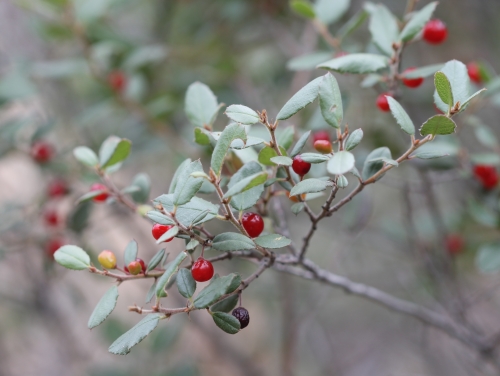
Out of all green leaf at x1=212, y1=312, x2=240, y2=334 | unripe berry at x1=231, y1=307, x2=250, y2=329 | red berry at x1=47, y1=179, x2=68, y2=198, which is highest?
green leaf at x1=212, y1=312, x2=240, y2=334

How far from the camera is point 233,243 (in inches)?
27.1

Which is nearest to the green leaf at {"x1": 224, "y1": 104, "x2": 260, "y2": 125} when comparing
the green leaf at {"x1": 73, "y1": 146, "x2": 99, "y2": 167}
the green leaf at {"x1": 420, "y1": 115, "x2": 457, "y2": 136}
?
the green leaf at {"x1": 420, "y1": 115, "x2": 457, "y2": 136}

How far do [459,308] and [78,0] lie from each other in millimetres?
1530

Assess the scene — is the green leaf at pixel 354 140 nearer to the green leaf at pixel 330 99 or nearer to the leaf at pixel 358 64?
the green leaf at pixel 330 99

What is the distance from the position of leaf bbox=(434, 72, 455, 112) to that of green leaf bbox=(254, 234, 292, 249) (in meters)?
0.31

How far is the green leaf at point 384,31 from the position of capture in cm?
93

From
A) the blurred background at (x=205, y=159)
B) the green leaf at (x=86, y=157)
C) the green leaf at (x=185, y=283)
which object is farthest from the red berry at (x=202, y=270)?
the blurred background at (x=205, y=159)

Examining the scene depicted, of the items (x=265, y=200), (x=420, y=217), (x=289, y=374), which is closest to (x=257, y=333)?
(x=289, y=374)

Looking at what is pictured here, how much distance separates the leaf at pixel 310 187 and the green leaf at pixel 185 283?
0.21 meters

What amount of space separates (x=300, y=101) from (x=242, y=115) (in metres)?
A: 0.09

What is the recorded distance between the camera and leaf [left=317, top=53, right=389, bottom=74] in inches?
Result: 33.2

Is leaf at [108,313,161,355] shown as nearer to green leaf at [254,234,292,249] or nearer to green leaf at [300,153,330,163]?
green leaf at [254,234,292,249]

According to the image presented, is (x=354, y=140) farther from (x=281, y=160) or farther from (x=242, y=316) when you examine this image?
(x=242, y=316)

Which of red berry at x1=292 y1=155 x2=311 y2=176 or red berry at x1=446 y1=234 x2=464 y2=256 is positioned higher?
red berry at x1=292 y1=155 x2=311 y2=176
